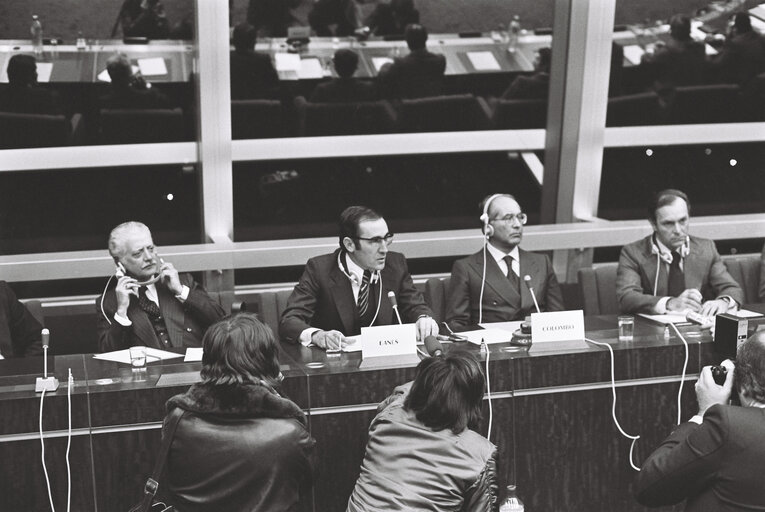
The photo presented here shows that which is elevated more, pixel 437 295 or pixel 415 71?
pixel 415 71

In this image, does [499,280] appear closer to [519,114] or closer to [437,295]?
[437,295]

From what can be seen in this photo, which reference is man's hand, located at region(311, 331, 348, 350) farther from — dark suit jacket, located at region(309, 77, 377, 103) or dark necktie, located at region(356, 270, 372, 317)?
dark suit jacket, located at region(309, 77, 377, 103)

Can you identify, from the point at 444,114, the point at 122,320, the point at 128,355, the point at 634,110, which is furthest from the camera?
the point at 634,110

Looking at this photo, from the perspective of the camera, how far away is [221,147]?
5.60m

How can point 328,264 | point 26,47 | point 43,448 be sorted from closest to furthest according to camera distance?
point 43,448 < point 328,264 < point 26,47

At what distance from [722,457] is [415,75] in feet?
12.4

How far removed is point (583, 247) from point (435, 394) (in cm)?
322

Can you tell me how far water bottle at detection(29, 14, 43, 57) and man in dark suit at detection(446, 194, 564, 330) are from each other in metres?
2.45

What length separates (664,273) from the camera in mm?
4949

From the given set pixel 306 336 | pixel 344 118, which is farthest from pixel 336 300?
→ pixel 344 118

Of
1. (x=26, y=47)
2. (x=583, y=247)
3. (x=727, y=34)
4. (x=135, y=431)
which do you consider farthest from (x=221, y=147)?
(x=727, y=34)

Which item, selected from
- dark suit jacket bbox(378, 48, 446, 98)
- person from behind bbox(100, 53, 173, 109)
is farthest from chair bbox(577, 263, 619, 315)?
person from behind bbox(100, 53, 173, 109)

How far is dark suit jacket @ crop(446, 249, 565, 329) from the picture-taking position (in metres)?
4.78

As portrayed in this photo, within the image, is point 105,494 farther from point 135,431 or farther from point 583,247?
point 583,247
